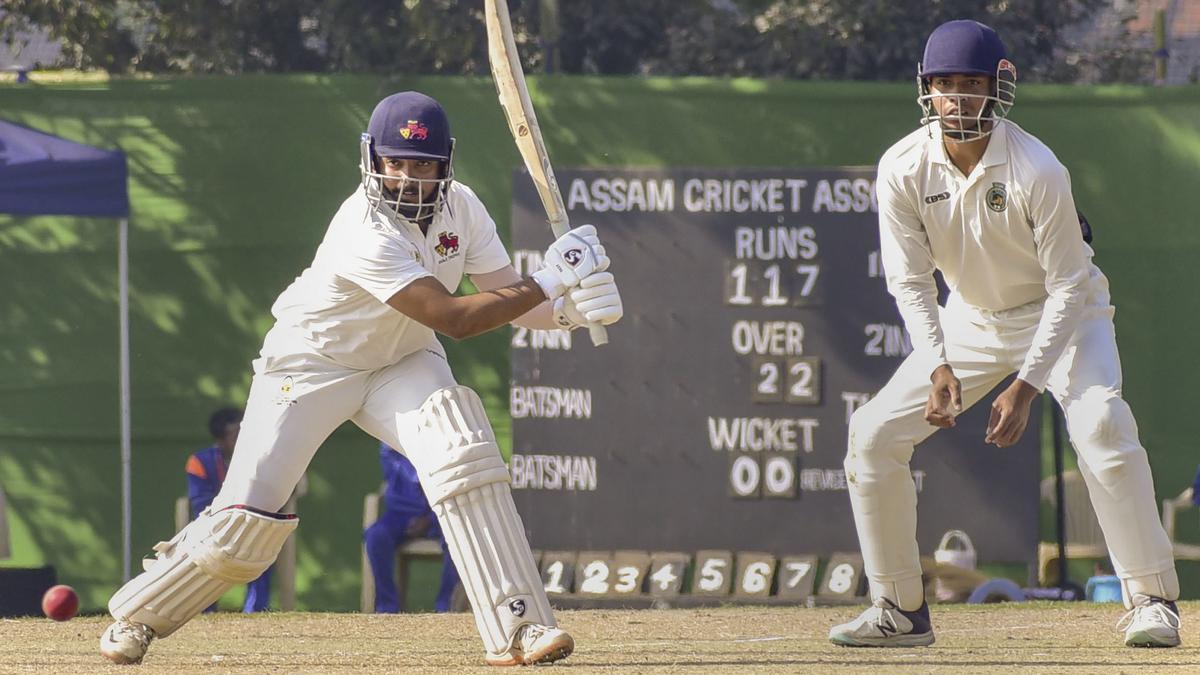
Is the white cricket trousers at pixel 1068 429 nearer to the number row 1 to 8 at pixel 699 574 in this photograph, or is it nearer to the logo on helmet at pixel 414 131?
the logo on helmet at pixel 414 131

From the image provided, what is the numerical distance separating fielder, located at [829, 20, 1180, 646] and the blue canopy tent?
455 cm

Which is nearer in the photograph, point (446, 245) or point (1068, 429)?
point (446, 245)

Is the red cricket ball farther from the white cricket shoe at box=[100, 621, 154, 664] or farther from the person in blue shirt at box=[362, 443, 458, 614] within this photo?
the white cricket shoe at box=[100, 621, 154, 664]

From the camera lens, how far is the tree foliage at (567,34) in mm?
11219

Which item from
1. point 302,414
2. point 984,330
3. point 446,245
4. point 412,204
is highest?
point 412,204

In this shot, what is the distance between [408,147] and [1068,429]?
2.26m

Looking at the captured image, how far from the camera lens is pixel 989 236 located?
619 cm

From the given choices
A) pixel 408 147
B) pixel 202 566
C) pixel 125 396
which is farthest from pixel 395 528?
pixel 408 147

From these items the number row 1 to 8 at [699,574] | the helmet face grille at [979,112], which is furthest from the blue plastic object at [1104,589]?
the helmet face grille at [979,112]

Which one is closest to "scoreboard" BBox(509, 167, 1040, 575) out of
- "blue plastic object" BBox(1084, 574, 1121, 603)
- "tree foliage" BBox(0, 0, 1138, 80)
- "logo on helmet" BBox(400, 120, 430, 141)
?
"blue plastic object" BBox(1084, 574, 1121, 603)

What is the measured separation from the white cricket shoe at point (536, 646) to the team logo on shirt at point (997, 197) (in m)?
1.86

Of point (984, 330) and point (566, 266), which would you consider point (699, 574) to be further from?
point (566, 266)

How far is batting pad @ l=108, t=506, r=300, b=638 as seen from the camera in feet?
19.4

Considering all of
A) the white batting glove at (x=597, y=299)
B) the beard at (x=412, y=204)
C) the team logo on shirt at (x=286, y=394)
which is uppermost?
the beard at (x=412, y=204)
